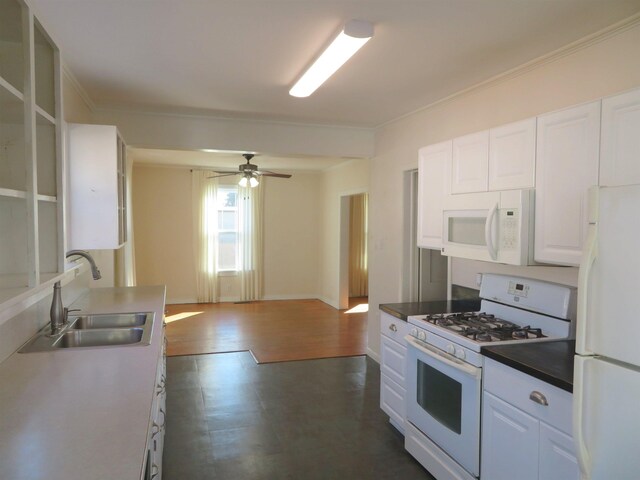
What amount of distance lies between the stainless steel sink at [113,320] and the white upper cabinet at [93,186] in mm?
485

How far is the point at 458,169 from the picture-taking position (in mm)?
2877

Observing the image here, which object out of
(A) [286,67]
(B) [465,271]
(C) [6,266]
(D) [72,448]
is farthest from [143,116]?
(D) [72,448]

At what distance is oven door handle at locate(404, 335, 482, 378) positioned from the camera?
89.2 inches

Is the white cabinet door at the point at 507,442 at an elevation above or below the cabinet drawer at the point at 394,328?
below

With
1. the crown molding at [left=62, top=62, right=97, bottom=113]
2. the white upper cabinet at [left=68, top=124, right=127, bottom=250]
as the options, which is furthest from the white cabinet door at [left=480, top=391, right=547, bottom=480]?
the crown molding at [left=62, top=62, right=97, bottom=113]

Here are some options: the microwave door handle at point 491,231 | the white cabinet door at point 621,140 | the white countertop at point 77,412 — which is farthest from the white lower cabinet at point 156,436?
the white cabinet door at point 621,140

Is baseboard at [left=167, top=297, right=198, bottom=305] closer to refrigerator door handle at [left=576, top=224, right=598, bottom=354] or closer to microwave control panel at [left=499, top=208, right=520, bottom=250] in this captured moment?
microwave control panel at [left=499, top=208, right=520, bottom=250]

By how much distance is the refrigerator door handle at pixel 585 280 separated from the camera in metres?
1.46

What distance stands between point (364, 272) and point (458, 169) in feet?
20.3

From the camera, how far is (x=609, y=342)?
1412 mm

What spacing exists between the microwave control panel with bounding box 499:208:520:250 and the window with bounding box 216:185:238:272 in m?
6.56

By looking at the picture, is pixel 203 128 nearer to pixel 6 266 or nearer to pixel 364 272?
pixel 6 266

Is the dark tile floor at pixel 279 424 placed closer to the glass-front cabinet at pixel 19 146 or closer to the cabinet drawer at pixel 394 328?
the cabinet drawer at pixel 394 328

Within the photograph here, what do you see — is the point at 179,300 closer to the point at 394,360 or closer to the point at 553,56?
the point at 394,360
